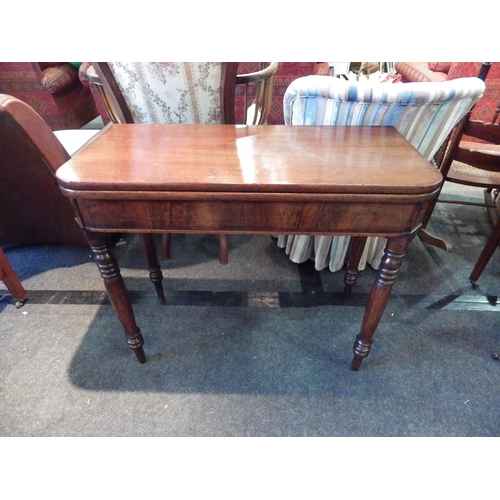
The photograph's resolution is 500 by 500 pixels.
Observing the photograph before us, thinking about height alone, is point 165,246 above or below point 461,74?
below

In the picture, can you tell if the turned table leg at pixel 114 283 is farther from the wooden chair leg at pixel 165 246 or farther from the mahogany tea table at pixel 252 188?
the wooden chair leg at pixel 165 246

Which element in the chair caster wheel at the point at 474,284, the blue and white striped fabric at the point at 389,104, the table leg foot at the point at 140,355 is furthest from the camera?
the chair caster wheel at the point at 474,284

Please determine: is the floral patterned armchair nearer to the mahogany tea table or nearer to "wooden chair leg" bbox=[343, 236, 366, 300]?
the mahogany tea table

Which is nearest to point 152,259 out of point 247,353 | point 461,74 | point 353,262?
point 247,353

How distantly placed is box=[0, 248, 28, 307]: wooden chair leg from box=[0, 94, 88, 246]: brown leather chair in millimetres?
235

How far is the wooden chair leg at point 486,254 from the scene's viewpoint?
1.33 meters

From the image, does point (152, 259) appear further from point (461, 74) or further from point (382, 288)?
point (461, 74)

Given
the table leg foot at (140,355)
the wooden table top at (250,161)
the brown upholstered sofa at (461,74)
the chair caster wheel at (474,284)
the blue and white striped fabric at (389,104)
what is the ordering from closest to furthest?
the wooden table top at (250,161) < the blue and white striped fabric at (389,104) < the table leg foot at (140,355) < the chair caster wheel at (474,284) < the brown upholstered sofa at (461,74)

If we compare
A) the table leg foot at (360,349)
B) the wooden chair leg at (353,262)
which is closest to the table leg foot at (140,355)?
the table leg foot at (360,349)

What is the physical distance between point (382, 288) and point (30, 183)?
135 cm

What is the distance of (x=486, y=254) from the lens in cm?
138
